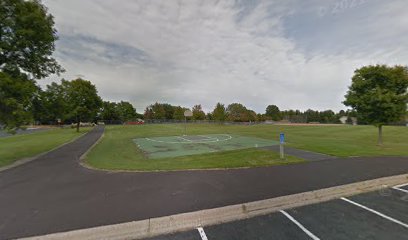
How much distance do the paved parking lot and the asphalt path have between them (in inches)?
32.1

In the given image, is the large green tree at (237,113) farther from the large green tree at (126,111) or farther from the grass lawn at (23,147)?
the grass lawn at (23,147)

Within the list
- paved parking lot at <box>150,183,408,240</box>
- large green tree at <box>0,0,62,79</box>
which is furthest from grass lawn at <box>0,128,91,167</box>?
paved parking lot at <box>150,183,408,240</box>

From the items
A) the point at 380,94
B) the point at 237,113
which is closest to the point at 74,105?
the point at 380,94

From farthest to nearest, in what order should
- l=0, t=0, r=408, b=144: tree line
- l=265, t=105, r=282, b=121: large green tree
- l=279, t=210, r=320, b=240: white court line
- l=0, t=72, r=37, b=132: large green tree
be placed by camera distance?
1. l=265, t=105, r=282, b=121: large green tree
2. l=0, t=0, r=408, b=144: tree line
3. l=0, t=72, r=37, b=132: large green tree
4. l=279, t=210, r=320, b=240: white court line

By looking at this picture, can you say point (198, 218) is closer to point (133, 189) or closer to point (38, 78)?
point (133, 189)

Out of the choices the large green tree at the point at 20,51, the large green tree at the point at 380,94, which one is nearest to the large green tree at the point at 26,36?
the large green tree at the point at 20,51

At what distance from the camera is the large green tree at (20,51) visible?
887 centimetres

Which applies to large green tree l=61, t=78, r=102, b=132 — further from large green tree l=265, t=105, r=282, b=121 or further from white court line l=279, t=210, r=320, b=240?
large green tree l=265, t=105, r=282, b=121

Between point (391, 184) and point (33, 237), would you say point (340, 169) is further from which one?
point (33, 237)

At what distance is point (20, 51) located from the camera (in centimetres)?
1000

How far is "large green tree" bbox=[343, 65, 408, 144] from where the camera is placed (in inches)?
491

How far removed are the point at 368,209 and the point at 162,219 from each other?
5011 millimetres

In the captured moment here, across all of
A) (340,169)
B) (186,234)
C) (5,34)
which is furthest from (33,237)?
(5,34)

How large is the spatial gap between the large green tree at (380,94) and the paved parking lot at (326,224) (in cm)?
1042
